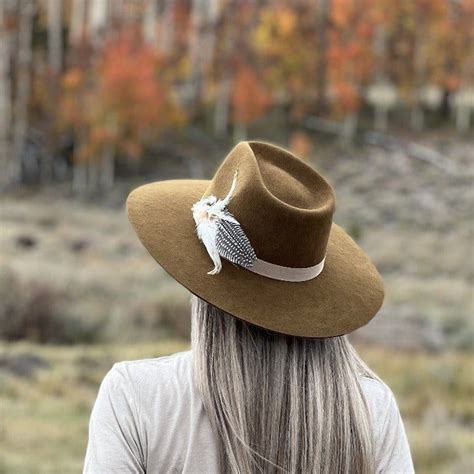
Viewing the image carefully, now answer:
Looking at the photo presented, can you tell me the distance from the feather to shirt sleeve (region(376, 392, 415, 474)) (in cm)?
29

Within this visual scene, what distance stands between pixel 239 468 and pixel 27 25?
29.3 ft

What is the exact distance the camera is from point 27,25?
370 inches

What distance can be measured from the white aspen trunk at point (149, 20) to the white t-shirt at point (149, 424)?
8602 mm

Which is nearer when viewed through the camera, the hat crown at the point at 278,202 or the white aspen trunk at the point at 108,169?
the hat crown at the point at 278,202

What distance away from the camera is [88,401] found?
574 centimetres

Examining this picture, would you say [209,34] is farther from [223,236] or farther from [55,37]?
[223,236]

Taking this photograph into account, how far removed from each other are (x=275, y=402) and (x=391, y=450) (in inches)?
7.7

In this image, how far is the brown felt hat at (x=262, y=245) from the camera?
3.86ft

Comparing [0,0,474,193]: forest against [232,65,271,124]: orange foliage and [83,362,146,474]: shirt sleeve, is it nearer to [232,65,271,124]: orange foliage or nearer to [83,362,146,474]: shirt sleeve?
[232,65,271,124]: orange foliage

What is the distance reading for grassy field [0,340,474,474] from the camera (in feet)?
16.7

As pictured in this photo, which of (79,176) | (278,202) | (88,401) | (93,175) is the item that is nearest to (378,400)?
(278,202)

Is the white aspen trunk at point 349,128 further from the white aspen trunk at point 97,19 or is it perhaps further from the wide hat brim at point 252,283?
the wide hat brim at point 252,283

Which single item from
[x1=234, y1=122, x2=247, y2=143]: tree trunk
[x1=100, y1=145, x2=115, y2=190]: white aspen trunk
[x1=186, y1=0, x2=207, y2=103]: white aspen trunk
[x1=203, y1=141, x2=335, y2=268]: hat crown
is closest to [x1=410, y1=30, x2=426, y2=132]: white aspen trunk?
[x1=234, y1=122, x2=247, y2=143]: tree trunk

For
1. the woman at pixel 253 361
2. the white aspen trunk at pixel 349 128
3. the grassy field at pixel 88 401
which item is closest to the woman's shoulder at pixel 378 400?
the woman at pixel 253 361
